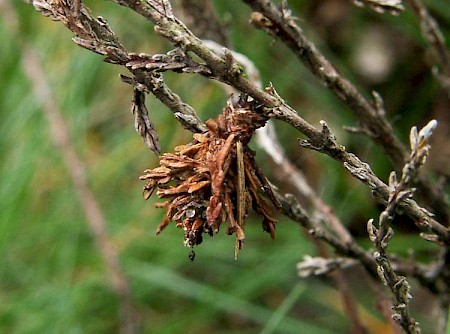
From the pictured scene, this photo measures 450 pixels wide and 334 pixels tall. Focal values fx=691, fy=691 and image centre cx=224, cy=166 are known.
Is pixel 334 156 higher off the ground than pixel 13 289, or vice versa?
pixel 334 156

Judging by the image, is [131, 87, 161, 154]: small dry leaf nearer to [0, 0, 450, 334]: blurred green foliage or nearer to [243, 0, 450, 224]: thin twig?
[243, 0, 450, 224]: thin twig

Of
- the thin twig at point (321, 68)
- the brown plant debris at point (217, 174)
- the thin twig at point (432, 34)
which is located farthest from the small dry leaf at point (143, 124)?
the thin twig at point (432, 34)

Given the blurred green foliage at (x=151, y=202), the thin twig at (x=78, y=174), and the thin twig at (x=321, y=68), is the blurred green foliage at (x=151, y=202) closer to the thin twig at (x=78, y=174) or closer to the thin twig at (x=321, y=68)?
the thin twig at (x=78, y=174)

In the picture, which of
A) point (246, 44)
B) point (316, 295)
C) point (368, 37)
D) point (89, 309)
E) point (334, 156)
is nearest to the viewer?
point (334, 156)

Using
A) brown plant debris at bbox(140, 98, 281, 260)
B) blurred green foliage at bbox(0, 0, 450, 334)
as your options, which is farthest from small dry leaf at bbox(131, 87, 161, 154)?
blurred green foliage at bbox(0, 0, 450, 334)

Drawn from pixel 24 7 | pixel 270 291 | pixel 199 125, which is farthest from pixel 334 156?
pixel 24 7

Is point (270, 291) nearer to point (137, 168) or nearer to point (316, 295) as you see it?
point (316, 295)
